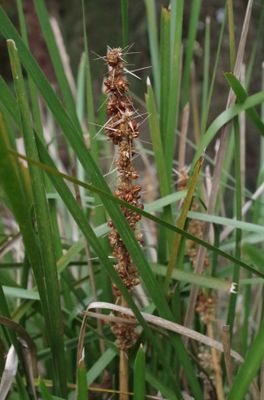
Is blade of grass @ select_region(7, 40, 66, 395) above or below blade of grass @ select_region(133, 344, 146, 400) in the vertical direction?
above

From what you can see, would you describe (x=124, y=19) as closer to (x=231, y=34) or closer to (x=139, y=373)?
(x=231, y=34)

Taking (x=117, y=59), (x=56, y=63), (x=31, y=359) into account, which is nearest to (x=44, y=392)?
(x=31, y=359)

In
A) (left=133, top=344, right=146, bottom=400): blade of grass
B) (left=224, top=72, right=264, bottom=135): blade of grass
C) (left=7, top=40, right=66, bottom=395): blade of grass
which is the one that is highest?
(left=224, top=72, right=264, bottom=135): blade of grass

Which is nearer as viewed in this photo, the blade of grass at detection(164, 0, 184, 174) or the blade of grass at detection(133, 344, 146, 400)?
the blade of grass at detection(133, 344, 146, 400)

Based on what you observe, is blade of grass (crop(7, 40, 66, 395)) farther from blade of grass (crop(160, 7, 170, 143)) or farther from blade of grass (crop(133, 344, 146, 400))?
blade of grass (crop(160, 7, 170, 143))

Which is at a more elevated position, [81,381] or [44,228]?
[44,228]

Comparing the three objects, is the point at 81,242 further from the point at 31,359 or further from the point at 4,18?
the point at 4,18

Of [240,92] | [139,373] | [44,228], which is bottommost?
[139,373]

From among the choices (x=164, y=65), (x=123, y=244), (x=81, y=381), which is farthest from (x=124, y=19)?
(x=81, y=381)

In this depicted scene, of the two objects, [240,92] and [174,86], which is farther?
[174,86]

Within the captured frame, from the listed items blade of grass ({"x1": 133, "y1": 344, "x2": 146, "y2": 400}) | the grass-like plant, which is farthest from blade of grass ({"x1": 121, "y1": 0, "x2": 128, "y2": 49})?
blade of grass ({"x1": 133, "y1": 344, "x2": 146, "y2": 400})
